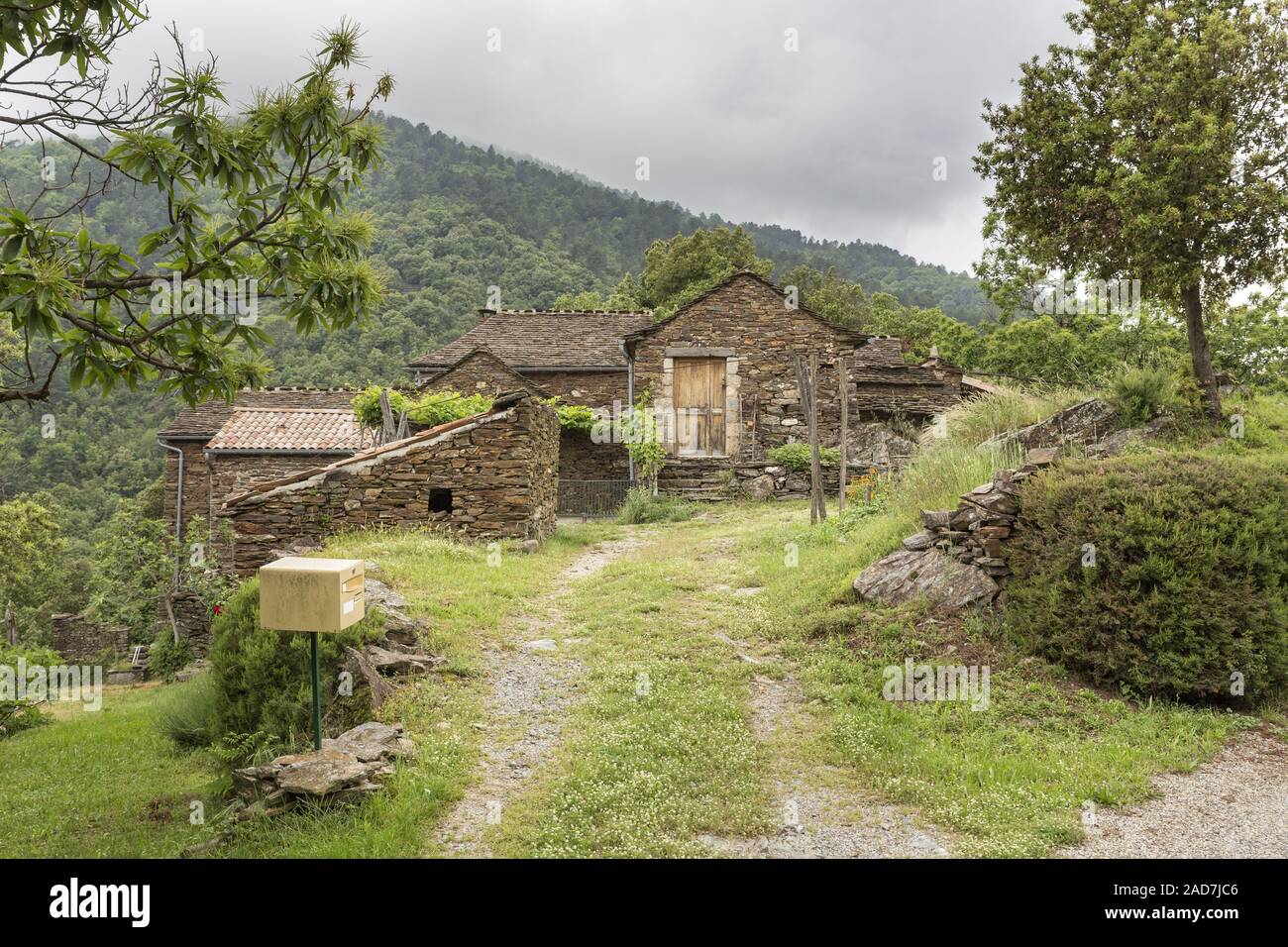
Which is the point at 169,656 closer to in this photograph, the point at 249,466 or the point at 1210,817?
the point at 249,466

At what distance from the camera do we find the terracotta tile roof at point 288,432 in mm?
21156

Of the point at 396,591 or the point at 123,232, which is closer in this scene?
the point at 396,591

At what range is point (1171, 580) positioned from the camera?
5.74 m

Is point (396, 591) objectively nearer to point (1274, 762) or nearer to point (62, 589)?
point (1274, 762)

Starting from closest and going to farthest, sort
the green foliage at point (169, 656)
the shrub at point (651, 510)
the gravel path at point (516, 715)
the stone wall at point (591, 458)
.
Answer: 1. the gravel path at point (516, 715)
2. the green foliage at point (169, 656)
3. the shrub at point (651, 510)
4. the stone wall at point (591, 458)

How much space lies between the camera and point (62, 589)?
108 feet

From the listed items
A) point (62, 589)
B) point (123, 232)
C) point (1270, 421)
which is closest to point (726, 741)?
point (1270, 421)

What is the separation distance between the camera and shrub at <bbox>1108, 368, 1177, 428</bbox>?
939 centimetres

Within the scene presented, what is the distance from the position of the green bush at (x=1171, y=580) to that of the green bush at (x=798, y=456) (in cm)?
1104

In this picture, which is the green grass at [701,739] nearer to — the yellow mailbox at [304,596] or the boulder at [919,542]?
the boulder at [919,542]

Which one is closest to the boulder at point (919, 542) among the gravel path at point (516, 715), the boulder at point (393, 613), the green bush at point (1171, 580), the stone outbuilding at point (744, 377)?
the green bush at point (1171, 580)

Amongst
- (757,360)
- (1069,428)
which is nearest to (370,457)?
(1069,428)

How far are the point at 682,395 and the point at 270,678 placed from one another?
14.8 m
